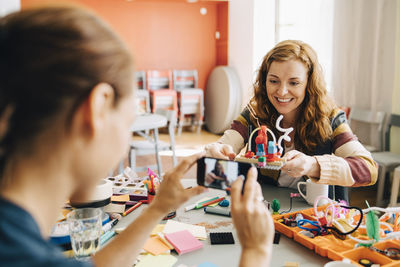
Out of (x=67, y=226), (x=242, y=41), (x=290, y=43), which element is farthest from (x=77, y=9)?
(x=242, y=41)

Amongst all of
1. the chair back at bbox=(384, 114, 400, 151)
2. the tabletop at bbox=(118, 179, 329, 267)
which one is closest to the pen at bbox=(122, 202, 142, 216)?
the tabletop at bbox=(118, 179, 329, 267)

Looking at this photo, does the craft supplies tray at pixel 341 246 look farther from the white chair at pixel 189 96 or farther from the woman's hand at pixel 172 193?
the white chair at pixel 189 96

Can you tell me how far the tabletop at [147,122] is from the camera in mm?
3394

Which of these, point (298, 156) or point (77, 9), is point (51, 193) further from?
point (298, 156)

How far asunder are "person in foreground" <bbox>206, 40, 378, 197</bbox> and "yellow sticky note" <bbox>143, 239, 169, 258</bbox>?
54cm

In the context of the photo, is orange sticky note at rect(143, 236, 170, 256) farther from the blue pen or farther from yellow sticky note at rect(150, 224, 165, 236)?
the blue pen


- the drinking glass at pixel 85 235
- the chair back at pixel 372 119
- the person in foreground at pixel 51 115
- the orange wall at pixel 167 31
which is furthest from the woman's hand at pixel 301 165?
the orange wall at pixel 167 31

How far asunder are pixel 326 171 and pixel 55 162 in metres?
1.24

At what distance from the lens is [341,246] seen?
1.12m

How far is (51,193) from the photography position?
0.58 m

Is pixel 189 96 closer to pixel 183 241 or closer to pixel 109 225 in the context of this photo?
pixel 109 225

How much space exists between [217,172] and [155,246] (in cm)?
33

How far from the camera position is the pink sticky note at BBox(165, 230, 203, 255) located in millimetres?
1141

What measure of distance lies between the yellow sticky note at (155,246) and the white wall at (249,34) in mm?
4767
